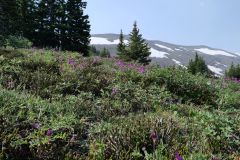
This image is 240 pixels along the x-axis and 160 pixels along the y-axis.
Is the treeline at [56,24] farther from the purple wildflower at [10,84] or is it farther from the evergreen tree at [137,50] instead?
the purple wildflower at [10,84]

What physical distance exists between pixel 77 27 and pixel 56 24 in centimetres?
260

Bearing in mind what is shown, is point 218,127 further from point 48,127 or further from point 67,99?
point 67,99

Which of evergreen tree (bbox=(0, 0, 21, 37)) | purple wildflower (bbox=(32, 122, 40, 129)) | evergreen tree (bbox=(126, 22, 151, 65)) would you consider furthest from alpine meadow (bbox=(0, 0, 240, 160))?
evergreen tree (bbox=(126, 22, 151, 65))

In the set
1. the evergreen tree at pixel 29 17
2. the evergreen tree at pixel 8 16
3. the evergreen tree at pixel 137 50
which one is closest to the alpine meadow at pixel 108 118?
the evergreen tree at pixel 8 16

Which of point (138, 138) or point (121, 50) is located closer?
point (138, 138)

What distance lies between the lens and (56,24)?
44125mm

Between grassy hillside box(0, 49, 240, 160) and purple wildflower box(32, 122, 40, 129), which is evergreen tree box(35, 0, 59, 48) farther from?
purple wildflower box(32, 122, 40, 129)

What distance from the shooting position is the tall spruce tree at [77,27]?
44500 mm

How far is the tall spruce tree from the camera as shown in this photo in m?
44.5

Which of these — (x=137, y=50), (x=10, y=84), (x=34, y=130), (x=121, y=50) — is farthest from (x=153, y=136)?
(x=121, y=50)

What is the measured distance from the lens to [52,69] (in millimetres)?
10031

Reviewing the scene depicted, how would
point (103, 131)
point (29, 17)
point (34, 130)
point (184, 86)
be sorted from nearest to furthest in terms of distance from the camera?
1. point (34, 130)
2. point (103, 131)
3. point (184, 86)
4. point (29, 17)

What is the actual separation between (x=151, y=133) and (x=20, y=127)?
1.81m

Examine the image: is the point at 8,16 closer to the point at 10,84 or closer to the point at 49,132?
the point at 10,84
